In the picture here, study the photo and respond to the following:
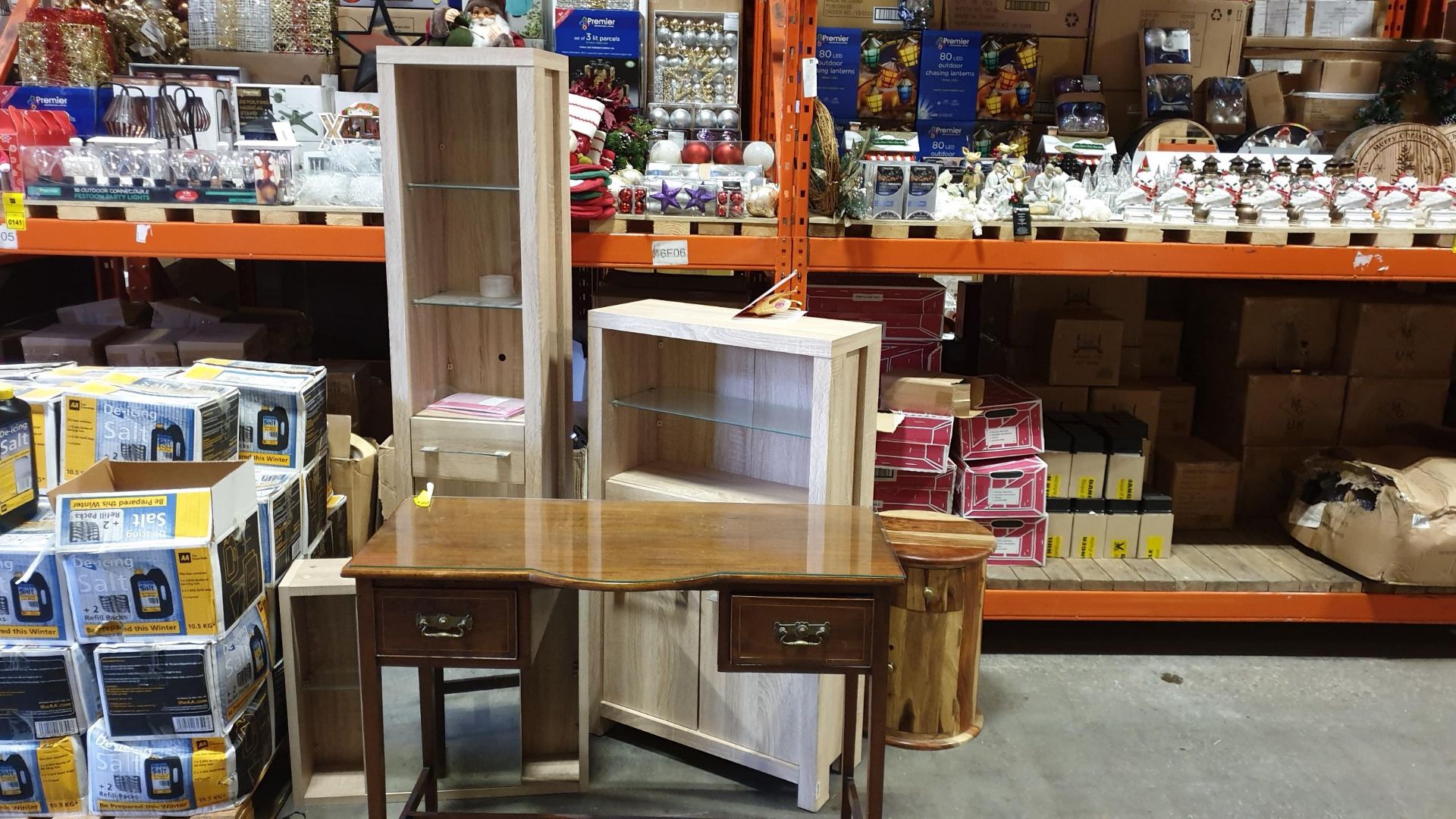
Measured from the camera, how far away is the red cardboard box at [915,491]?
11.1 ft

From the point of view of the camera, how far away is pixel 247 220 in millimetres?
3082

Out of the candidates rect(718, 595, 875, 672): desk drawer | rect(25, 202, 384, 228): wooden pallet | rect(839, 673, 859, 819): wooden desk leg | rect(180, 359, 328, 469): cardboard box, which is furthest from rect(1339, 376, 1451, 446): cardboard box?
rect(180, 359, 328, 469): cardboard box

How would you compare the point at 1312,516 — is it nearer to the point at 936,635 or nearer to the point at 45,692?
the point at 936,635

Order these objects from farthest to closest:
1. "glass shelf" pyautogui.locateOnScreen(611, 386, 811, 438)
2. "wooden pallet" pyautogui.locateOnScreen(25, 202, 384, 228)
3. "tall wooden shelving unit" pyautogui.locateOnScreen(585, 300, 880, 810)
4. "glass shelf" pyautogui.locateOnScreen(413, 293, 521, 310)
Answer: "wooden pallet" pyautogui.locateOnScreen(25, 202, 384, 228) → "glass shelf" pyautogui.locateOnScreen(413, 293, 521, 310) → "glass shelf" pyautogui.locateOnScreen(611, 386, 811, 438) → "tall wooden shelving unit" pyautogui.locateOnScreen(585, 300, 880, 810)

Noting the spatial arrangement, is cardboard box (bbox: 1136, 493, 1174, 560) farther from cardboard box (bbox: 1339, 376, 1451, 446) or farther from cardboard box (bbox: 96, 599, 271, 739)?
cardboard box (bbox: 96, 599, 271, 739)

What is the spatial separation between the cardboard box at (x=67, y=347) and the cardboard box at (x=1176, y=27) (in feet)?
13.2

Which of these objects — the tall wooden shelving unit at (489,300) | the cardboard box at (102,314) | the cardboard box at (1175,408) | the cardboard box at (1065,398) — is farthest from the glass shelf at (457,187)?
the cardboard box at (1175,408)

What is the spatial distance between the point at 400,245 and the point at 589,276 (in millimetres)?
2101

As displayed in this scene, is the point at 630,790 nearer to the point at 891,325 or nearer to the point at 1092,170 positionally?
the point at 891,325

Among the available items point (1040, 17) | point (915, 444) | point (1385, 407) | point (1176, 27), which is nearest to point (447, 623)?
point (915, 444)

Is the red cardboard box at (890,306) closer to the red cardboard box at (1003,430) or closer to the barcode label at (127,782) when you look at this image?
the red cardboard box at (1003,430)

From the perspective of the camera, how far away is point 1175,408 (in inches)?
160

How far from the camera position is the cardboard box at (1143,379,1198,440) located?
159 inches

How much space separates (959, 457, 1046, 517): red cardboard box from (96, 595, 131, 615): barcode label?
248cm
